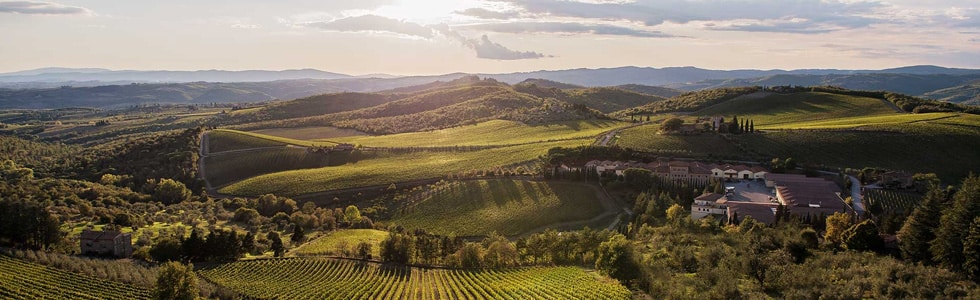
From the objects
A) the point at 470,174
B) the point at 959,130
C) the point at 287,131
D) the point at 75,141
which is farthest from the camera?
the point at 75,141

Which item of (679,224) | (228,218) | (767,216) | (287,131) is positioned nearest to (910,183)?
(767,216)

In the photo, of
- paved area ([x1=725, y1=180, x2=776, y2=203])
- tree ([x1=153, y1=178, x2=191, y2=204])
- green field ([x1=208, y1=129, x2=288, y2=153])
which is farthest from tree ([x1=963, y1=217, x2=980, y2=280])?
green field ([x1=208, y1=129, x2=288, y2=153])

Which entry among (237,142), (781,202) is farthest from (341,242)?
(237,142)

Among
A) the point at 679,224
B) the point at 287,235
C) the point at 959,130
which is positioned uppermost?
the point at 959,130

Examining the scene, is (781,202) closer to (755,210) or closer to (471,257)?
(755,210)

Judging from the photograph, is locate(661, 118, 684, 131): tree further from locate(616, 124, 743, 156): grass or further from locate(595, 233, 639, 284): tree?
locate(595, 233, 639, 284): tree

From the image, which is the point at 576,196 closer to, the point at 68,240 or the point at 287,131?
the point at 68,240
